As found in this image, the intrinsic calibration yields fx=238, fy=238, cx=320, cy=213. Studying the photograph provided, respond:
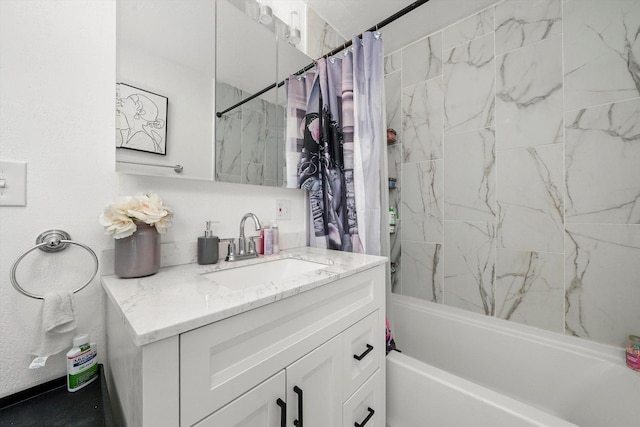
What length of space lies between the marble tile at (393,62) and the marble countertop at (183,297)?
1.79m

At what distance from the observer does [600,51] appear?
3.93 ft

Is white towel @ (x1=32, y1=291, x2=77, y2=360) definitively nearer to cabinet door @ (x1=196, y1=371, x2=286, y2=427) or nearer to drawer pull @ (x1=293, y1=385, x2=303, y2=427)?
cabinet door @ (x1=196, y1=371, x2=286, y2=427)

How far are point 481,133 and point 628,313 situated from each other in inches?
46.0

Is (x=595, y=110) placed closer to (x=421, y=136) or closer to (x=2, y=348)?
(x=421, y=136)

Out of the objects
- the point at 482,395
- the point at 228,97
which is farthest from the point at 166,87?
the point at 482,395

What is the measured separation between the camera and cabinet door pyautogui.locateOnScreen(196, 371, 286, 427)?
479mm

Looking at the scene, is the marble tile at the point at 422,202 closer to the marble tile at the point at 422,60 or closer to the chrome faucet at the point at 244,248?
the marble tile at the point at 422,60

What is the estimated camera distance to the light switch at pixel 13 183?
0.59 metres

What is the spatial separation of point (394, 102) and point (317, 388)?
1.99 m

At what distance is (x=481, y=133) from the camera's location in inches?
60.9

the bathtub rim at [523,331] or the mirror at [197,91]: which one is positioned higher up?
the mirror at [197,91]

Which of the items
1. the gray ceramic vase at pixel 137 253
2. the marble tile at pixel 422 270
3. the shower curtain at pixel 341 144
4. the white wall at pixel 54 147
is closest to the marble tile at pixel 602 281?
the marble tile at pixel 422 270

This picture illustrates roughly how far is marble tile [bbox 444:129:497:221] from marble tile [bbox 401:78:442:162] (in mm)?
102

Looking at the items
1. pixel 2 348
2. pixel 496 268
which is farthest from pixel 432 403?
pixel 2 348
